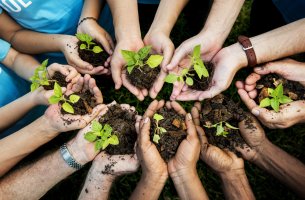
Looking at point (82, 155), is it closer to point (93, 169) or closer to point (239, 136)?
point (93, 169)

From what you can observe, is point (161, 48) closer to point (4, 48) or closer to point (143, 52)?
point (143, 52)

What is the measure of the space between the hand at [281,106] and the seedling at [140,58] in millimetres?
808

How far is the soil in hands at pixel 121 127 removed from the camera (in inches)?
104

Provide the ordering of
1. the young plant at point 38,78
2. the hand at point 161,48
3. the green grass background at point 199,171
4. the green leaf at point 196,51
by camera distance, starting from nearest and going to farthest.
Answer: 1. the green leaf at point 196,51
2. the young plant at point 38,78
3. the hand at point 161,48
4. the green grass background at point 199,171

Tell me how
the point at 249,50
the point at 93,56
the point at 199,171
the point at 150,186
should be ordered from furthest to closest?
the point at 199,171
the point at 93,56
the point at 249,50
the point at 150,186

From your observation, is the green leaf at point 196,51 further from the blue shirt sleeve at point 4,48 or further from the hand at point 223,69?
the blue shirt sleeve at point 4,48

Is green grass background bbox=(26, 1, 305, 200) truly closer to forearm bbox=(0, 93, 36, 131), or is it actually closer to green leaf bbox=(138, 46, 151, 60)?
forearm bbox=(0, 93, 36, 131)

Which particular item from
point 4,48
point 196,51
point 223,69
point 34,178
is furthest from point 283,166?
point 4,48

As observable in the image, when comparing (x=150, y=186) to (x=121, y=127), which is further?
(x=121, y=127)

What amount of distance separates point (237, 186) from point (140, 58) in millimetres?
1372

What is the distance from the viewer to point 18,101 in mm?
2773

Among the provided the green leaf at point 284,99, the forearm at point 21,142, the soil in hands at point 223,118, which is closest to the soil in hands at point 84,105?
the forearm at point 21,142

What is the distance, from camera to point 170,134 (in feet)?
8.19

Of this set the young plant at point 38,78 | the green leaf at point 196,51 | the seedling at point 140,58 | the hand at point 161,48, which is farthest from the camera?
the hand at point 161,48
